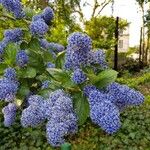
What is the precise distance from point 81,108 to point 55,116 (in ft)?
0.33

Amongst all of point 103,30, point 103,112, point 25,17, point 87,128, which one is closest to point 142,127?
point 87,128

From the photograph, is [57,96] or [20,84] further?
[20,84]

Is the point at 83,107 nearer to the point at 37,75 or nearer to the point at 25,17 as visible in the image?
the point at 37,75

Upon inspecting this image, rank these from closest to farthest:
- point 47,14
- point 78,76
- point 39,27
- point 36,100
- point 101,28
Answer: point 78,76
point 36,100
point 39,27
point 47,14
point 101,28

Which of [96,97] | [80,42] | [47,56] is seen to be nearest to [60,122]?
[96,97]

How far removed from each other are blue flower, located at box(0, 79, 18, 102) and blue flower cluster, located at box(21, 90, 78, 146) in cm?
10

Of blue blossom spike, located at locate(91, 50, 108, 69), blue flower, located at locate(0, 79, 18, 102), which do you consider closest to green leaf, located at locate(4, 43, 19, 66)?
blue flower, located at locate(0, 79, 18, 102)

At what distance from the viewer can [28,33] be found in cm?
178

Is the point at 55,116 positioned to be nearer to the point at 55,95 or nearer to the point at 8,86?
the point at 55,95

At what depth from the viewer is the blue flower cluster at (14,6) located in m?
1.69

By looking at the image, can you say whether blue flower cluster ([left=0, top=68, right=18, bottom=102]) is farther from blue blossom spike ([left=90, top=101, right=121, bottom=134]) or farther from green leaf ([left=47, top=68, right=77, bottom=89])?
blue blossom spike ([left=90, top=101, right=121, bottom=134])

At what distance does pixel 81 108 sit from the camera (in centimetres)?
139

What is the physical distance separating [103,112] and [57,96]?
0.18 meters

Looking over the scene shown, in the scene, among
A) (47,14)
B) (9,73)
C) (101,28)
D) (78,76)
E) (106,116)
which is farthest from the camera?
(101,28)
